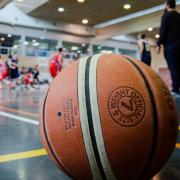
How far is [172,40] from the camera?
524 centimetres

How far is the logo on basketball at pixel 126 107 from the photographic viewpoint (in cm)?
111

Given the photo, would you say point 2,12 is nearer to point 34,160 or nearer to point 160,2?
point 160,2

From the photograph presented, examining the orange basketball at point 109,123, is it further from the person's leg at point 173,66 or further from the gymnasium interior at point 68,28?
the gymnasium interior at point 68,28

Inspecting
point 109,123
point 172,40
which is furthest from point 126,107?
point 172,40

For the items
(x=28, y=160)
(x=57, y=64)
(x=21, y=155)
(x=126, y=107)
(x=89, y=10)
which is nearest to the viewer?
(x=126, y=107)

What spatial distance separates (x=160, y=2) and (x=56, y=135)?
1594 cm

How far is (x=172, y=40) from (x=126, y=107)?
4.38 m

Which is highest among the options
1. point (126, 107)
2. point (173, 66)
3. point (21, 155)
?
point (173, 66)

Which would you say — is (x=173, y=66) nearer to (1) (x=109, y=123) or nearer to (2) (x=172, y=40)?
(2) (x=172, y=40)

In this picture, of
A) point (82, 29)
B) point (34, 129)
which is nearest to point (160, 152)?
point (34, 129)

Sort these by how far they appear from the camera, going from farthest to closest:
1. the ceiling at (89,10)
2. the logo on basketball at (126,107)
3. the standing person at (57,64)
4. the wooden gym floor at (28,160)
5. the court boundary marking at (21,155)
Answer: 1. the ceiling at (89,10)
2. the standing person at (57,64)
3. the court boundary marking at (21,155)
4. the wooden gym floor at (28,160)
5. the logo on basketball at (126,107)

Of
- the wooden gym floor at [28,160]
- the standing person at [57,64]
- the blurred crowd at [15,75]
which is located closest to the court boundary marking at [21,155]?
the wooden gym floor at [28,160]

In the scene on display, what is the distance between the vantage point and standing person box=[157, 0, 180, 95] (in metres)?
5.17

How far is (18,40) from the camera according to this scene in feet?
68.9
